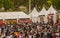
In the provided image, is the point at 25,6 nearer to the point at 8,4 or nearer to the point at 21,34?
the point at 8,4

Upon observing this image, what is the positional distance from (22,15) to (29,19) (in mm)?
828

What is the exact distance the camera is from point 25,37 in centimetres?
2164

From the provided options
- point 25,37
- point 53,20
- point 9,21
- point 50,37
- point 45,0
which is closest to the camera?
point 50,37

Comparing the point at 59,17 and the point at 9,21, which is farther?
the point at 59,17

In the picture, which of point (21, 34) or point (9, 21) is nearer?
point (21, 34)

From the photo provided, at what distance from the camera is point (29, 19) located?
109ft

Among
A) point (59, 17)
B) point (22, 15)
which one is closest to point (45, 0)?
point (59, 17)

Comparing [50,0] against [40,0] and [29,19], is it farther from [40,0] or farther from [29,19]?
[29,19]

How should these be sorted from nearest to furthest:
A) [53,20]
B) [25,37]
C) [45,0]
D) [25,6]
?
[25,37]
[53,20]
[45,0]
[25,6]

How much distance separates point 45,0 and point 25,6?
5558mm

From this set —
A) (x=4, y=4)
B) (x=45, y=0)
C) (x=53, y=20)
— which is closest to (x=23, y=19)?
(x=53, y=20)

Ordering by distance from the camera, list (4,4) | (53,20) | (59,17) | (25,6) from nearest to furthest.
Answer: (53,20)
(59,17)
(4,4)
(25,6)

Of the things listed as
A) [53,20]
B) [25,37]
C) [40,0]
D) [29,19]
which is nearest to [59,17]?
[29,19]

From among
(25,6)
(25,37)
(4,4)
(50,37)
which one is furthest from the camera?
(25,6)
